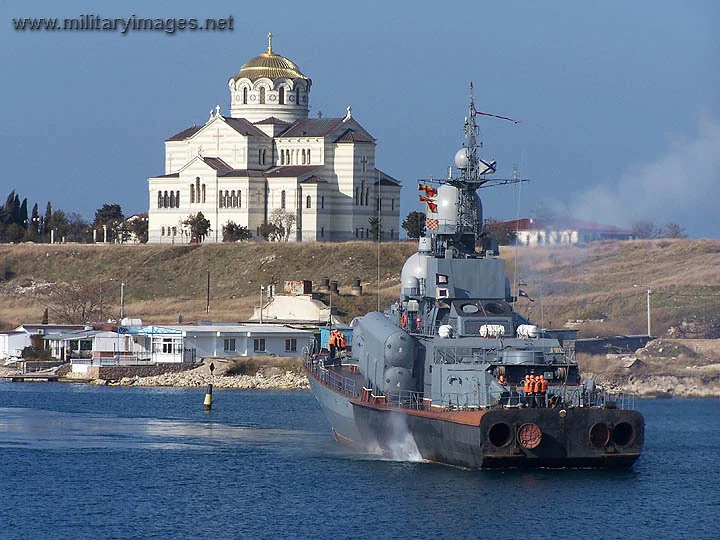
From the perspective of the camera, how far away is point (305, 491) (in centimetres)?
4631

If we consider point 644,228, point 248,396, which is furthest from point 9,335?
point 644,228

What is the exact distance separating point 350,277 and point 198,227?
21986mm

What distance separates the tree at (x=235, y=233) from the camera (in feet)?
457

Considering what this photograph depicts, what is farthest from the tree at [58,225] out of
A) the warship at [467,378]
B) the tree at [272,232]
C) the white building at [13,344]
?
the warship at [467,378]

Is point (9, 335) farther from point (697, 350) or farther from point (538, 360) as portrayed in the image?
point (538, 360)

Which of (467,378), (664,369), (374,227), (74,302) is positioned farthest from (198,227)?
(467,378)

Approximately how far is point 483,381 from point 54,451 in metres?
17.7

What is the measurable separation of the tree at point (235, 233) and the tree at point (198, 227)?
207 centimetres

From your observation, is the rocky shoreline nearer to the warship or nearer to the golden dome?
the warship

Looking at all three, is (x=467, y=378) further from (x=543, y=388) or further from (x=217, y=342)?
(x=217, y=342)

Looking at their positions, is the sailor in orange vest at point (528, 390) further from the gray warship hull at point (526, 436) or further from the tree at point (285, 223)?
the tree at point (285, 223)

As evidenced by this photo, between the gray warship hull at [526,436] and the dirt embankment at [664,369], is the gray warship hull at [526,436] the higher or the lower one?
the lower one

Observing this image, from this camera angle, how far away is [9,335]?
9825 centimetres

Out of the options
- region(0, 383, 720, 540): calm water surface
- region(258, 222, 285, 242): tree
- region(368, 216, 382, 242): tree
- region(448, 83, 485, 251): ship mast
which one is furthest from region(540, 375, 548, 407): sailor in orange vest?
region(258, 222, 285, 242): tree
